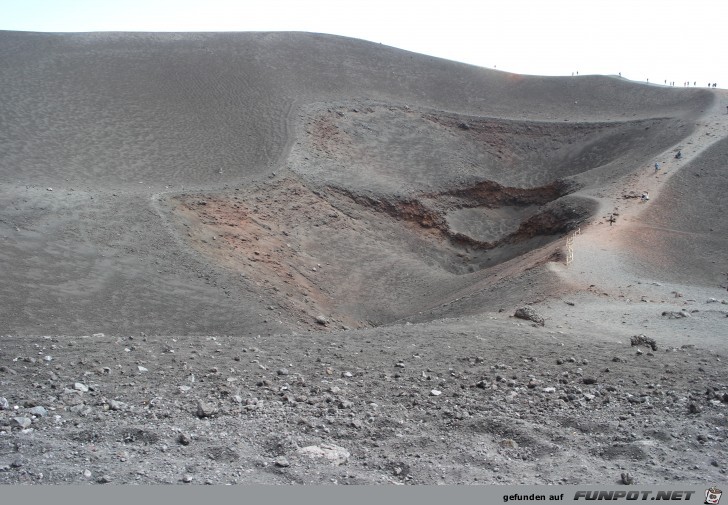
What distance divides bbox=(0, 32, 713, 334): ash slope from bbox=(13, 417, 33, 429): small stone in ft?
20.7

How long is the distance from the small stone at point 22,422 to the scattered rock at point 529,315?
7.72 metres

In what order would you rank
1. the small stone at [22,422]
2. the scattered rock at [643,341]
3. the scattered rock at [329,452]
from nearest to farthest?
1. the scattered rock at [329,452]
2. the small stone at [22,422]
3. the scattered rock at [643,341]

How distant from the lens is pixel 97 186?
19453mm

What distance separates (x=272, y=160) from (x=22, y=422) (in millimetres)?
19030

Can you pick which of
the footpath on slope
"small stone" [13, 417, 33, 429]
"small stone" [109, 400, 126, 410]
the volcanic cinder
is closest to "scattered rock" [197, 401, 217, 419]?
the volcanic cinder

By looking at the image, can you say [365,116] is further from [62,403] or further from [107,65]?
[62,403]

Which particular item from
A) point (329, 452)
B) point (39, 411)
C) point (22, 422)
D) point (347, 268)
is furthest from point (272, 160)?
point (329, 452)

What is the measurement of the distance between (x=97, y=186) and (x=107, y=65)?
13.5 meters

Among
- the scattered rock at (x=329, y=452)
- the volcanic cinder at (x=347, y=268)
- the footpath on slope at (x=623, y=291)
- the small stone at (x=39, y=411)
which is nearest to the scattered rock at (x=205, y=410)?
the volcanic cinder at (x=347, y=268)

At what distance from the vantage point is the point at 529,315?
11.2 meters

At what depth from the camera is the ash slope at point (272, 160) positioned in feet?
48.1

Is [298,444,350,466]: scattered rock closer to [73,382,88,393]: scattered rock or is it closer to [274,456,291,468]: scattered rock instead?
[274,456,291,468]: scattered rock

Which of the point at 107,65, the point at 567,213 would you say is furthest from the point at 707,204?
the point at 107,65

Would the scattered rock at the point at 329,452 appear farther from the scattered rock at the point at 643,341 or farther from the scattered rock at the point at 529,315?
the scattered rock at the point at 529,315
